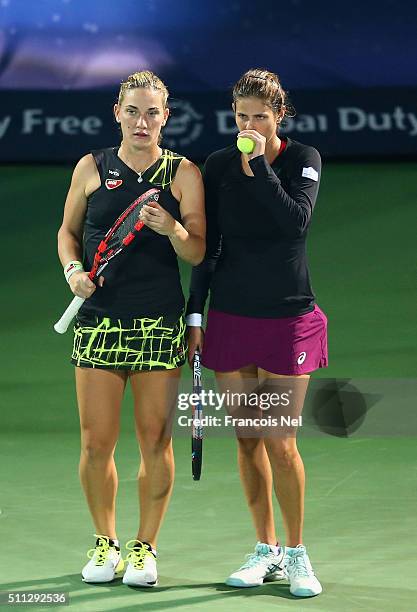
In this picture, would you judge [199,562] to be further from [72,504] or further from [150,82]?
[150,82]

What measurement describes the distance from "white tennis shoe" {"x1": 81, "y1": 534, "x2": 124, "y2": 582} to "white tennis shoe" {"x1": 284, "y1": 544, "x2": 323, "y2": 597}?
0.75m

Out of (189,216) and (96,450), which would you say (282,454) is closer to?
(96,450)

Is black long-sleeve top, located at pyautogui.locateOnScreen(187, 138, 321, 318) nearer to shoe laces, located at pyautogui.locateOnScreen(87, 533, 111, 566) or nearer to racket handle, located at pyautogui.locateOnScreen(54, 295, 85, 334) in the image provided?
racket handle, located at pyautogui.locateOnScreen(54, 295, 85, 334)

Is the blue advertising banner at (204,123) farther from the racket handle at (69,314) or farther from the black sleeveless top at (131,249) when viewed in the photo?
the racket handle at (69,314)

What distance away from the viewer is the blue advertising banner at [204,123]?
→ 46.5ft

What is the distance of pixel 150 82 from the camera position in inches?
236

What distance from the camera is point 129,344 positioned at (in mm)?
6094

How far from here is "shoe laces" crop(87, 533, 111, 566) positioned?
20.3 ft

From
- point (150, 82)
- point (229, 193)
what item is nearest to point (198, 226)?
point (229, 193)

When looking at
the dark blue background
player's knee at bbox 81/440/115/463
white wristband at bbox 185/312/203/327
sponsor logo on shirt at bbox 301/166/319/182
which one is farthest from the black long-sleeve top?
the dark blue background

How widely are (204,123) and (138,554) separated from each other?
27.9 feet

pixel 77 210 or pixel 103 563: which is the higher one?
pixel 77 210

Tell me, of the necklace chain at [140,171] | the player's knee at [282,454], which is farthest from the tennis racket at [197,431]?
the necklace chain at [140,171]

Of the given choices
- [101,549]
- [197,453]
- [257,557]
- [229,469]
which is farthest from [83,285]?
[229,469]
